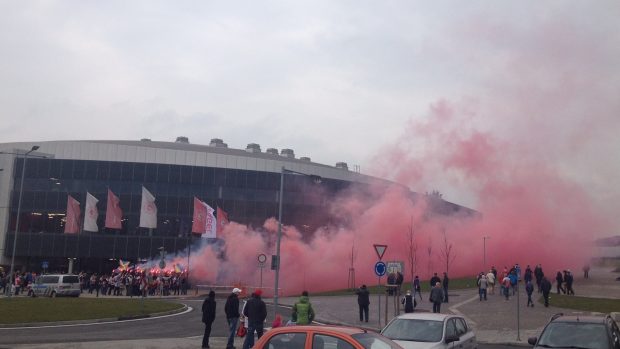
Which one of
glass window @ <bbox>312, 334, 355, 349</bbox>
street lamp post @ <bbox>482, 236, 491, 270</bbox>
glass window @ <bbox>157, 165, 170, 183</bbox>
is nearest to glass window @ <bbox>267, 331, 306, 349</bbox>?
glass window @ <bbox>312, 334, 355, 349</bbox>

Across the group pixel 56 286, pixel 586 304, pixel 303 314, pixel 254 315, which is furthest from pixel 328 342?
pixel 56 286

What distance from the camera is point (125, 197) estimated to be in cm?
6481

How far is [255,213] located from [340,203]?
32.3 ft

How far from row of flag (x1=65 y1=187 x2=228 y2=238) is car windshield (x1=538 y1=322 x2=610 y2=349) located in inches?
1730

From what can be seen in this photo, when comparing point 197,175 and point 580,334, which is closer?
point 580,334

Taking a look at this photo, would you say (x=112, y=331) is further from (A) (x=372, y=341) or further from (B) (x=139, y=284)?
(B) (x=139, y=284)

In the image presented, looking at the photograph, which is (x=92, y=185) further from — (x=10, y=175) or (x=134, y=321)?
(x=134, y=321)

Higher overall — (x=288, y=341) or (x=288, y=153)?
(x=288, y=153)

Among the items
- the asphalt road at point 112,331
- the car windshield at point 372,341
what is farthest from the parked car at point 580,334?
the asphalt road at point 112,331

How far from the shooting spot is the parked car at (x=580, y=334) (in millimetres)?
10922

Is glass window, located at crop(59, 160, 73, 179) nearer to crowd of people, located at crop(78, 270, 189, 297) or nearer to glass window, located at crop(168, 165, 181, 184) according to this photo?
glass window, located at crop(168, 165, 181, 184)

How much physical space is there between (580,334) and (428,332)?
300cm

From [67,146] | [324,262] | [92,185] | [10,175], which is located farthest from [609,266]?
[10,175]

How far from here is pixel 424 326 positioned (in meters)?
12.8
